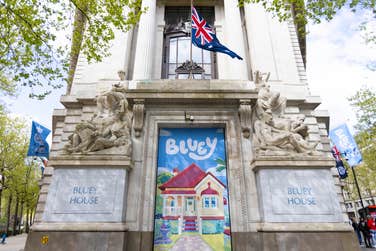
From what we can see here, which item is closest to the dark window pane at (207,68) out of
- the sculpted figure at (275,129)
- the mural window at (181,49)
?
the mural window at (181,49)

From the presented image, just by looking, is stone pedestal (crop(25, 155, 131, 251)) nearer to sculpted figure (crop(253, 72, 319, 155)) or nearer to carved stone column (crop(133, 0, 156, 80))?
carved stone column (crop(133, 0, 156, 80))

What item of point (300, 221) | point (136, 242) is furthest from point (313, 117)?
point (136, 242)

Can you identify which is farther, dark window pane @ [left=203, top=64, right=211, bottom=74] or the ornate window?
dark window pane @ [left=203, top=64, right=211, bottom=74]

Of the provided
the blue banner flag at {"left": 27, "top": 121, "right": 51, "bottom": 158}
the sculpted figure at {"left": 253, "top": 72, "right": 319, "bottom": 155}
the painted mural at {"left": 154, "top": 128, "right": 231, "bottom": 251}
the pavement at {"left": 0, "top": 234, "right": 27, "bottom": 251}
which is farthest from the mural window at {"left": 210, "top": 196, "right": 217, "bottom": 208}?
the pavement at {"left": 0, "top": 234, "right": 27, "bottom": 251}

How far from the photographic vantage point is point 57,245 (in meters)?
6.99

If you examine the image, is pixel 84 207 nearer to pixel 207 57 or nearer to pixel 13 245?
pixel 207 57

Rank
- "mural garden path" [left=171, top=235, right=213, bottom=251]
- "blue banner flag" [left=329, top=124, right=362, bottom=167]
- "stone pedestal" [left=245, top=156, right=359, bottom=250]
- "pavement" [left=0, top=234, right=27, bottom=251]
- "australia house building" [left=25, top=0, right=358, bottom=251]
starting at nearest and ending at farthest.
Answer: "stone pedestal" [left=245, top=156, right=359, bottom=250] < "australia house building" [left=25, top=0, right=358, bottom=251] < "mural garden path" [left=171, top=235, right=213, bottom=251] < "blue banner flag" [left=329, top=124, right=362, bottom=167] < "pavement" [left=0, top=234, right=27, bottom=251]

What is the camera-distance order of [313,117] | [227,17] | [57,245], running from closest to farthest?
[57,245] < [313,117] < [227,17]

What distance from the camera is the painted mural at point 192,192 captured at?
26.8 feet

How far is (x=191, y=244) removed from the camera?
8.03m

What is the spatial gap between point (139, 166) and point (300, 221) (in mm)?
6275

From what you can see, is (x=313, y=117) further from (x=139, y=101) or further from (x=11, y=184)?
(x=11, y=184)

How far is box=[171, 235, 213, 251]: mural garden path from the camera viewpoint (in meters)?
7.97

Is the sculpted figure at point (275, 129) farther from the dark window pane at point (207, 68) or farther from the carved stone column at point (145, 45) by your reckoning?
the carved stone column at point (145, 45)
